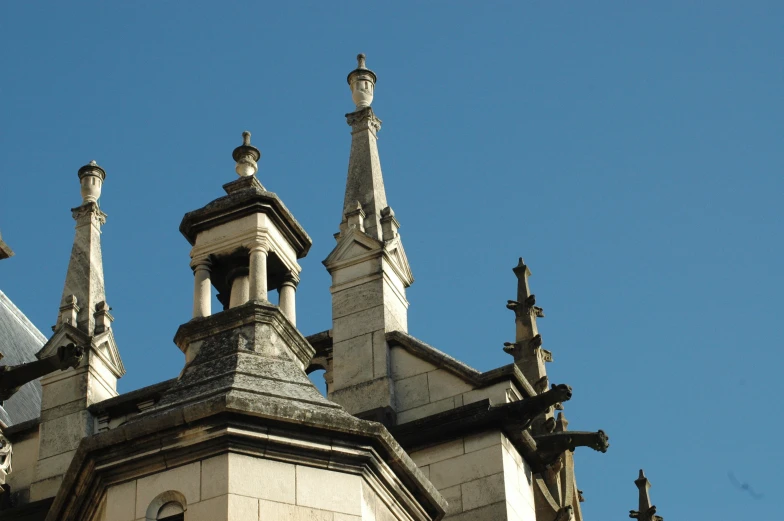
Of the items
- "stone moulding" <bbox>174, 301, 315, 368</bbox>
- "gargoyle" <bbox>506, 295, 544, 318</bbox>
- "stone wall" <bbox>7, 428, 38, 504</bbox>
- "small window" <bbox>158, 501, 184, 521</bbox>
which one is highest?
"gargoyle" <bbox>506, 295, 544, 318</bbox>

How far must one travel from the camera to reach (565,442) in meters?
17.9

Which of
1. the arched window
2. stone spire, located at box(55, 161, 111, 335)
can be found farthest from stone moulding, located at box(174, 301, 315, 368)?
stone spire, located at box(55, 161, 111, 335)

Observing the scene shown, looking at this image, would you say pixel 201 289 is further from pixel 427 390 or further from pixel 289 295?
pixel 427 390

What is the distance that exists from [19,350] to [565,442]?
18.8 meters

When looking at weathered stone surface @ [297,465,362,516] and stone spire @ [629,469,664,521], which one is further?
stone spire @ [629,469,664,521]

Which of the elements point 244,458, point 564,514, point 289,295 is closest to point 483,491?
point 564,514

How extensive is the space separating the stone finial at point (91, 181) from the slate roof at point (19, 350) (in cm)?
895

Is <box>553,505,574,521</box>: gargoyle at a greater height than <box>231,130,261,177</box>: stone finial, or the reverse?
<box>231,130,261,177</box>: stone finial

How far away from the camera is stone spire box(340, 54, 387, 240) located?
1970cm

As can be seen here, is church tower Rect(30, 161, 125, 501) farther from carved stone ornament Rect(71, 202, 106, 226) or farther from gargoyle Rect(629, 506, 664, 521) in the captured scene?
gargoyle Rect(629, 506, 664, 521)

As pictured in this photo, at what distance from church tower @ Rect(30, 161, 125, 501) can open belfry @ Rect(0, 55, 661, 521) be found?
24 millimetres

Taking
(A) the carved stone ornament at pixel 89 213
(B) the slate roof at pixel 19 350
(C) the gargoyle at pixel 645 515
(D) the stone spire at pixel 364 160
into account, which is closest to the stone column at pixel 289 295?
(D) the stone spire at pixel 364 160

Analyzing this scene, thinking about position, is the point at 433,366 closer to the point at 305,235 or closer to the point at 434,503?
the point at 305,235

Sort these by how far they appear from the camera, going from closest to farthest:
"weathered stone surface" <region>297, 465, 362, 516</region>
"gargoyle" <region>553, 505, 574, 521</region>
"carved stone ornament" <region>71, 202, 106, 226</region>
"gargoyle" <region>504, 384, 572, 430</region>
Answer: "weathered stone surface" <region>297, 465, 362, 516</region>
"gargoyle" <region>504, 384, 572, 430</region>
"gargoyle" <region>553, 505, 574, 521</region>
"carved stone ornament" <region>71, 202, 106, 226</region>
